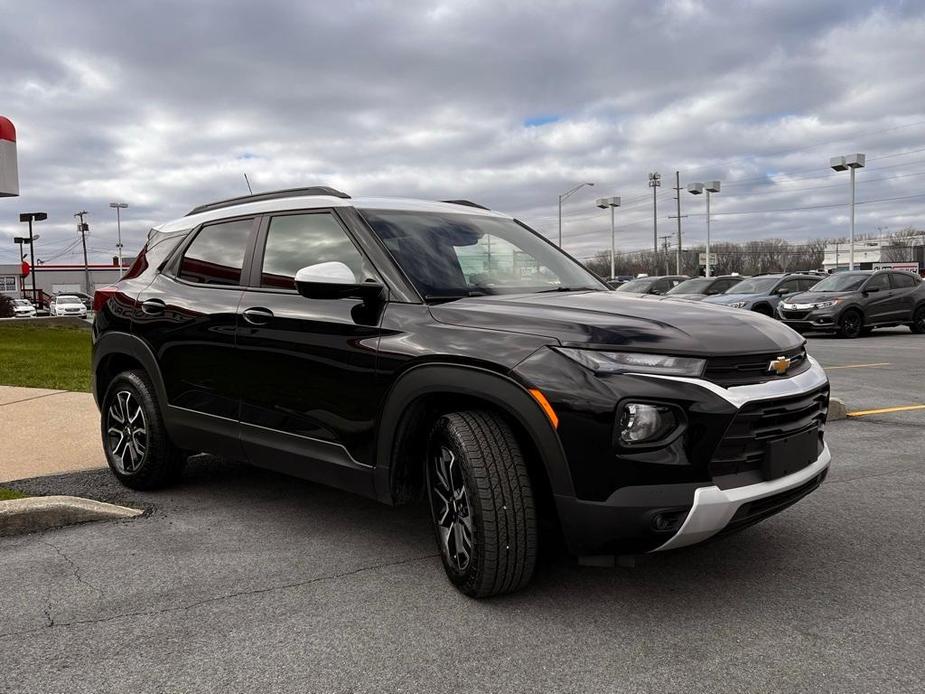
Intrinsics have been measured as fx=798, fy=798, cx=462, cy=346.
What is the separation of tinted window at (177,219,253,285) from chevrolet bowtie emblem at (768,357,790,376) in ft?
9.15

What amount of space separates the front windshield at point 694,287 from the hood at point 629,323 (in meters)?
19.6

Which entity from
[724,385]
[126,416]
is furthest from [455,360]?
[126,416]

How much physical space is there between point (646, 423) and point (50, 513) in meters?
3.28

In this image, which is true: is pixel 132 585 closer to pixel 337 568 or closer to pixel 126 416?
pixel 337 568

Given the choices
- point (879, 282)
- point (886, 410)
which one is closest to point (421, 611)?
point (886, 410)

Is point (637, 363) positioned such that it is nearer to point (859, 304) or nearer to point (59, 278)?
point (859, 304)

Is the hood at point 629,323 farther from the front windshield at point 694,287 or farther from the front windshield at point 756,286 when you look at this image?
the front windshield at point 694,287

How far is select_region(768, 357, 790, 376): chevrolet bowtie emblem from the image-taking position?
3.12m

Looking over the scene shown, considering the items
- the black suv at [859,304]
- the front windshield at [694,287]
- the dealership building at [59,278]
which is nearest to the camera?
the black suv at [859,304]

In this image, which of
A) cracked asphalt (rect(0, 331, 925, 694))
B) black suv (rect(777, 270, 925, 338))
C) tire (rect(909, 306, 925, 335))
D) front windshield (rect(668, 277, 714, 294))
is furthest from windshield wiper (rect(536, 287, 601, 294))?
front windshield (rect(668, 277, 714, 294))

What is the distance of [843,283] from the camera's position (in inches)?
755

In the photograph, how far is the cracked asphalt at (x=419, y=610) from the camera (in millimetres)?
2676

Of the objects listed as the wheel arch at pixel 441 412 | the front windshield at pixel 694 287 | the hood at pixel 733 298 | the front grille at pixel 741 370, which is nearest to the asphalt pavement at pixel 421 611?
the wheel arch at pixel 441 412

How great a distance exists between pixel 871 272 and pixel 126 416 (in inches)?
739
